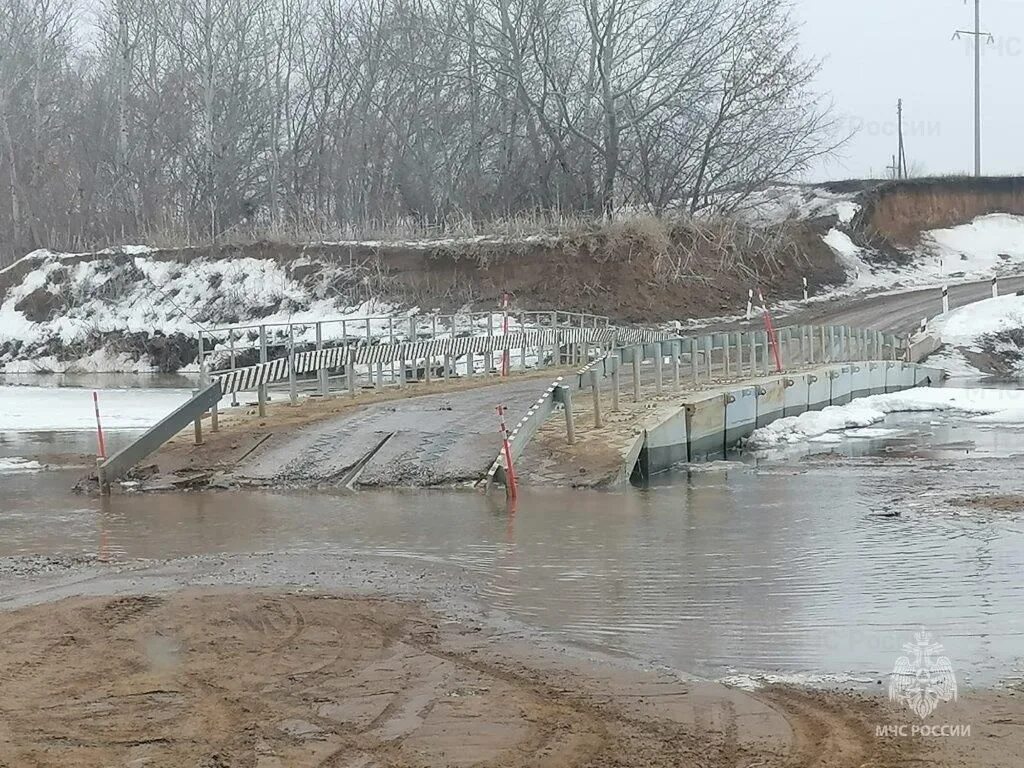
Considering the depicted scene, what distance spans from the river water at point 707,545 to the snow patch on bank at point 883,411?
8.40 ft

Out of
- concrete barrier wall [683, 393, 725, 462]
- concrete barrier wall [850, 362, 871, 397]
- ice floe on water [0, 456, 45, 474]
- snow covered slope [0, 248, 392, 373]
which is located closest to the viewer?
ice floe on water [0, 456, 45, 474]

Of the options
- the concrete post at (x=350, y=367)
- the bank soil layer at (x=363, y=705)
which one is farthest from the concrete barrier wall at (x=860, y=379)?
the bank soil layer at (x=363, y=705)

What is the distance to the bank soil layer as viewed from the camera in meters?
6.22

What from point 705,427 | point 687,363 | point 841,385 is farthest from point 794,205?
point 705,427

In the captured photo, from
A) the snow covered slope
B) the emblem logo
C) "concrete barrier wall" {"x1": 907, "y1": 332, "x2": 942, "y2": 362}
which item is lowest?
the emblem logo

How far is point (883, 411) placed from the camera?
88.8 feet

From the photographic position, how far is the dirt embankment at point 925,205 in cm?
6125

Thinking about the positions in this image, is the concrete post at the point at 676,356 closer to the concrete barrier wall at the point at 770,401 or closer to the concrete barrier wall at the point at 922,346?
the concrete barrier wall at the point at 770,401

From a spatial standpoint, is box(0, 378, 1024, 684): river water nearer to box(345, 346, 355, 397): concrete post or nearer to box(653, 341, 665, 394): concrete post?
box(653, 341, 665, 394): concrete post

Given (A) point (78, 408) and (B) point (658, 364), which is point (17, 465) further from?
(A) point (78, 408)

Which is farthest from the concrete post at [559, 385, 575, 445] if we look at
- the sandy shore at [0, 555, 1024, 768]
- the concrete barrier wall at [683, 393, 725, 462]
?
the sandy shore at [0, 555, 1024, 768]

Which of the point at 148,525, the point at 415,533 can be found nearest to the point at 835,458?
the point at 415,533

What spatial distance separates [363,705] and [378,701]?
10 centimetres

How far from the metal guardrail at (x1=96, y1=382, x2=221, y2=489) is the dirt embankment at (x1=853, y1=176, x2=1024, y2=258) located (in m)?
45.6
